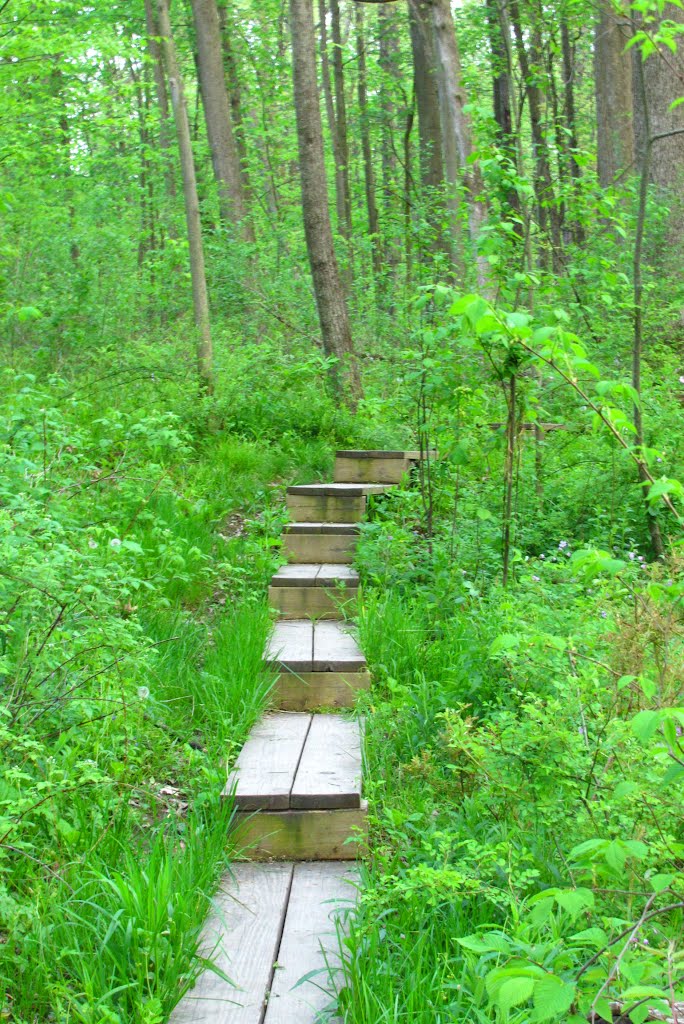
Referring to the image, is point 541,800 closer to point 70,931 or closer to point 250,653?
point 70,931

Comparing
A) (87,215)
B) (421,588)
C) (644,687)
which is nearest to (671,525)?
(421,588)

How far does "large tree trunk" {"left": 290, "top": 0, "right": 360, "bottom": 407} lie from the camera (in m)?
9.67

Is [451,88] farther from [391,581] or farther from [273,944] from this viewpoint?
[273,944]

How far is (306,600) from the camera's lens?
5711mm

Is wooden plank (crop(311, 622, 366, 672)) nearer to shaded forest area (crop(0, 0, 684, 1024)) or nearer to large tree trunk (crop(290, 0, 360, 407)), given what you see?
shaded forest area (crop(0, 0, 684, 1024))

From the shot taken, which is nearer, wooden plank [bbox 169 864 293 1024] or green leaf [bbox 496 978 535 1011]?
green leaf [bbox 496 978 535 1011]

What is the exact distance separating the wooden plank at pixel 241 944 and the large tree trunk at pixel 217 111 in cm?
1393

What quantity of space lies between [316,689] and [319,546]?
69.9 inches

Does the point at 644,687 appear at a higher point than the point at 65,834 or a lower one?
higher

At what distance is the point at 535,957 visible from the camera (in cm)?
206

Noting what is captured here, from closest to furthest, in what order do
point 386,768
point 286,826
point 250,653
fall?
1. point 286,826
2. point 386,768
3. point 250,653

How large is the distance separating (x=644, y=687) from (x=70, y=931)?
1.94 m

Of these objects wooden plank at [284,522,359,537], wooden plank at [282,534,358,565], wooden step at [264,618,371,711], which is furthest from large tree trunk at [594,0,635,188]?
wooden step at [264,618,371,711]

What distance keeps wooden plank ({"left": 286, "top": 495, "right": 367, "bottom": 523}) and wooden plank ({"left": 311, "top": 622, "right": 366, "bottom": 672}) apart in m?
1.35
